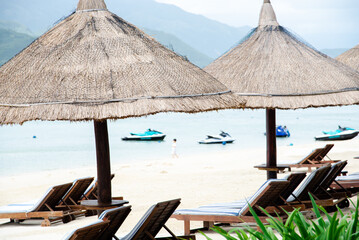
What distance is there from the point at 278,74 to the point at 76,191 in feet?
11.7

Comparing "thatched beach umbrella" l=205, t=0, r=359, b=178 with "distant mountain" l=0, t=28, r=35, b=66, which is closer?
"thatched beach umbrella" l=205, t=0, r=359, b=178

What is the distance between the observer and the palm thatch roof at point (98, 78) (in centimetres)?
479

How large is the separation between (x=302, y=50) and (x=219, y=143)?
3429 cm

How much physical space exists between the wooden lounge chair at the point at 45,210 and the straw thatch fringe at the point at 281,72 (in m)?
2.97

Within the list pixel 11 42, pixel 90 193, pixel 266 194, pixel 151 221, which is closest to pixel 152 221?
pixel 151 221

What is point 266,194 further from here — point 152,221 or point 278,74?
point 278,74

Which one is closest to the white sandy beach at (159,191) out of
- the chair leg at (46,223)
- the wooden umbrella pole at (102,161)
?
the chair leg at (46,223)

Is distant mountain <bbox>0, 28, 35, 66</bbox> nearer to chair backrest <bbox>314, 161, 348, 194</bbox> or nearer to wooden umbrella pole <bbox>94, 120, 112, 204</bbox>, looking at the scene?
chair backrest <bbox>314, 161, 348, 194</bbox>

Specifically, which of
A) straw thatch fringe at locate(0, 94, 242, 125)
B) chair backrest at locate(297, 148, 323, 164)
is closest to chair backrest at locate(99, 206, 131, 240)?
straw thatch fringe at locate(0, 94, 242, 125)

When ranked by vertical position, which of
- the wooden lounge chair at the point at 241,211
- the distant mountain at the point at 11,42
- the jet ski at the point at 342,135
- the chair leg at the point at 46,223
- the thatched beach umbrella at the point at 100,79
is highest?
the distant mountain at the point at 11,42

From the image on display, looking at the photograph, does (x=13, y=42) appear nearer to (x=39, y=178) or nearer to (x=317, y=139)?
(x=317, y=139)

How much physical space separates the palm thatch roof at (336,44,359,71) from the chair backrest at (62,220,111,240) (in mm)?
7956

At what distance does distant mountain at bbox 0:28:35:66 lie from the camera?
141m

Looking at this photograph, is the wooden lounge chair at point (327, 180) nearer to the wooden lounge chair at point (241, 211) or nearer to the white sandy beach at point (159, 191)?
the wooden lounge chair at point (241, 211)
